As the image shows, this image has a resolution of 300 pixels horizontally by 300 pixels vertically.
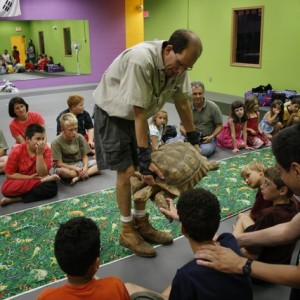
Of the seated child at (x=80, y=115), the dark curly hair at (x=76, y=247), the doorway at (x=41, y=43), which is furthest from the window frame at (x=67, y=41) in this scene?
the dark curly hair at (x=76, y=247)

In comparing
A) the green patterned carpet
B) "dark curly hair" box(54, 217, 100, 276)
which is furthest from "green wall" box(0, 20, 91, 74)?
"dark curly hair" box(54, 217, 100, 276)

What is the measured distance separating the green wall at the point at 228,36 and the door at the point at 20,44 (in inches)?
160

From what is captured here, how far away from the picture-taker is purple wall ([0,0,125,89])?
1046 centimetres

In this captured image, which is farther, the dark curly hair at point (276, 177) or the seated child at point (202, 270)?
the dark curly hair at point (276, 177)

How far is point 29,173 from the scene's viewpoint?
3557 millimetres

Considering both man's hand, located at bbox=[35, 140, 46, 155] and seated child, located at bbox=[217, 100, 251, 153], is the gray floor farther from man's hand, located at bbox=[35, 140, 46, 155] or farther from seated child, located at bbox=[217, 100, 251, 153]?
seated child, located at bbox=[217, 100, 251, 153]

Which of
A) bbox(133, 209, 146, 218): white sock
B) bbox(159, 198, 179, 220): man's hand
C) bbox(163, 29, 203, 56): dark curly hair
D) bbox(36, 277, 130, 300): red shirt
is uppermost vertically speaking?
bbox(163, 29, 203, 56): dark curly hair

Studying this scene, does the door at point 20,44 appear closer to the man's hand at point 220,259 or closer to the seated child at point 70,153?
the seated child at point 70,153

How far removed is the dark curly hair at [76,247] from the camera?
1338 mm

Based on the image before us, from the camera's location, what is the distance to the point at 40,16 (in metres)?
10.4

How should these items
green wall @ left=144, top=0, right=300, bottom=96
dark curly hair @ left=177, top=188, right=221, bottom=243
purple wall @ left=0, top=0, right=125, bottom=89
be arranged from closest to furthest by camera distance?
dark curly hair @ left=177, top=188, right=221, bottom=243
green wall @ left=144, top=0, right=300, bottom=96
purple wall @ left=0, top=0, right=125, bottom=89

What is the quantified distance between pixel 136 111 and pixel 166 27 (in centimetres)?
969

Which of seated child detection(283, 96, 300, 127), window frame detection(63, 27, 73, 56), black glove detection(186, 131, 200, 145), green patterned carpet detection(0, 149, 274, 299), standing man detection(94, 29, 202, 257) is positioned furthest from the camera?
window frame detection(63, 27, 73, 56)

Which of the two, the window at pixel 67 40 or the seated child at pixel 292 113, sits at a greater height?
the window at pixel 67 40
